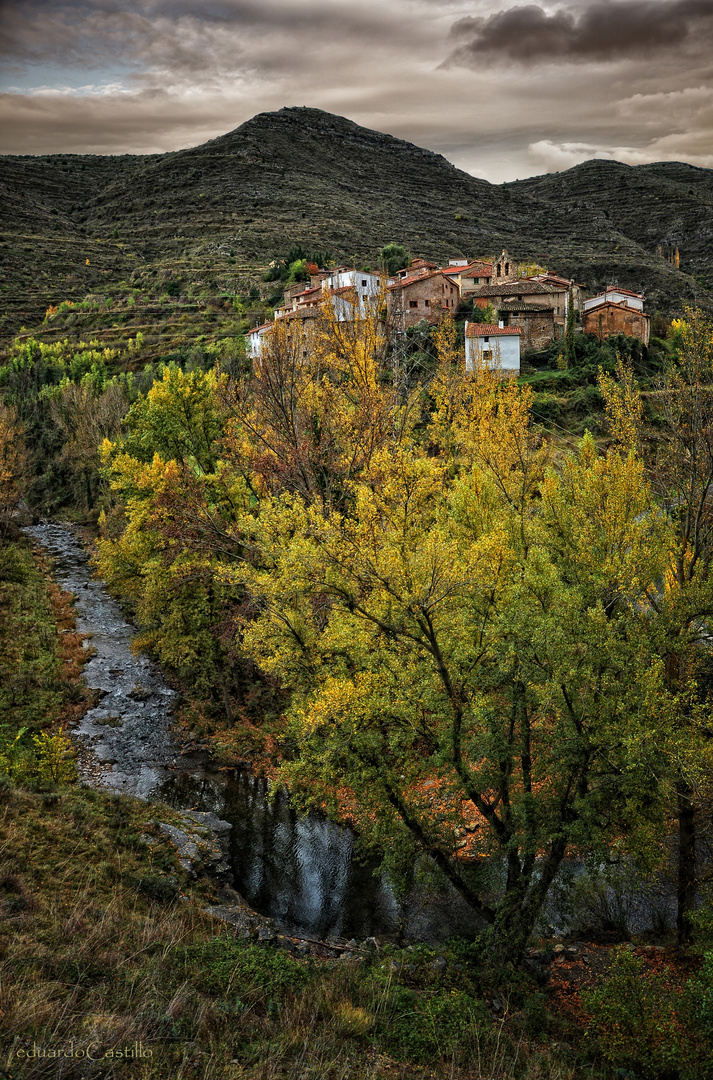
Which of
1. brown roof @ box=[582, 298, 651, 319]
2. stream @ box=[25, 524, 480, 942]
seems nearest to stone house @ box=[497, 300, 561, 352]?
brown roof @ box=[582, 298, 651, 319]

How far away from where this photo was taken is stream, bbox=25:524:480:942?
586 inches

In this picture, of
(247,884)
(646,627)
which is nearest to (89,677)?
(247,884)

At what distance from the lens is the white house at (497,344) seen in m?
46.1

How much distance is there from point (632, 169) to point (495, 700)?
210321mm

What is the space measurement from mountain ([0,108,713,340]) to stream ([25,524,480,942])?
6918cm

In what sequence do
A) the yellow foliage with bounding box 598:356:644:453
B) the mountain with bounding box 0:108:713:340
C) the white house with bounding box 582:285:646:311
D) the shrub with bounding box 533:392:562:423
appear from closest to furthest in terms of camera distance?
1. the yellow foliage with bounding box 598:356:644:453
2. the shrub with bounding box 533:392:562:423
3. the white house with bounding box 582:285:646:311
4. the mountain with bounding box 0:108:713:340

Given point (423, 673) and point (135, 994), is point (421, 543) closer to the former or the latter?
point (423, 673)

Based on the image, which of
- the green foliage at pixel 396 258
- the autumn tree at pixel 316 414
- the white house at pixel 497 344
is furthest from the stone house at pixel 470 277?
the autumn tree at pixel 316 414

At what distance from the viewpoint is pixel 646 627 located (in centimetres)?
1122

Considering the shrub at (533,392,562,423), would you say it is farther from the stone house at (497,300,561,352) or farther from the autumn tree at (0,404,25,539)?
the autumn tree at (0,404,25,539)

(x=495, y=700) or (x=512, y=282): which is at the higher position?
(x=512, y=282)

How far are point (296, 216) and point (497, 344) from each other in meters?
92.2

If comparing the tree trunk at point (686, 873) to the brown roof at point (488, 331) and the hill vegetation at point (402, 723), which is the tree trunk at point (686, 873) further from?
the brown roof at point (488, 331)

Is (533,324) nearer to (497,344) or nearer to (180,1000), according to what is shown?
(497,344)
